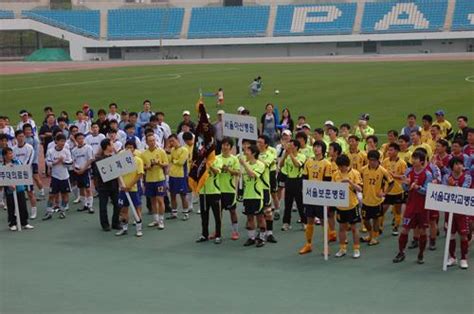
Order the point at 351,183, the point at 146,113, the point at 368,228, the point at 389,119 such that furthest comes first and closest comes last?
the point at 389,119 < the point at 146,113 < the point at 368,228 < the point at 351,183

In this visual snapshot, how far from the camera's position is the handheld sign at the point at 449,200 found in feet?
32.9

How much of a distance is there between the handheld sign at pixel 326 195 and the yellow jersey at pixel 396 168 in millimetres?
1574

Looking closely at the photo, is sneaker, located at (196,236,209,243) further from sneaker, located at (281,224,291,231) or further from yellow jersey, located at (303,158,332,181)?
yellow jersey, located at (303,158,332,181)

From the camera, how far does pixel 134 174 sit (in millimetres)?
12844

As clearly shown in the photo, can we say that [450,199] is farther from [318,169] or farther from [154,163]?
[154,163]

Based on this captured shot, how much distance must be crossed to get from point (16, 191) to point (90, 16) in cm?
7360

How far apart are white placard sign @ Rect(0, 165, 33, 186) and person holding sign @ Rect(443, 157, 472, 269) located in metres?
7.53

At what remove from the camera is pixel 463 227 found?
1023 centimetres

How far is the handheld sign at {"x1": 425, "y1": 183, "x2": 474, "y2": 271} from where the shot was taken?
10.0 metres

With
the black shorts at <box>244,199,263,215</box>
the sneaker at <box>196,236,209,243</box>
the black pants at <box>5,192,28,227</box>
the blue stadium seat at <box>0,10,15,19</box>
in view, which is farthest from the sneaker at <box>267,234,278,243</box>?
the blue stadium seat at <box>0,10,15,19</box>

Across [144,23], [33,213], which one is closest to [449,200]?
[33,213]

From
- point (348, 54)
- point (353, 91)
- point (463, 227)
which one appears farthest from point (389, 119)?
point (348, 54)

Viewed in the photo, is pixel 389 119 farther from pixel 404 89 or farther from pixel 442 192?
pixel 442 192

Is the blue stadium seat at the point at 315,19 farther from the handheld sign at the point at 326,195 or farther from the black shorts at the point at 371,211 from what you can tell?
the handheld sign at the point at 326,195
